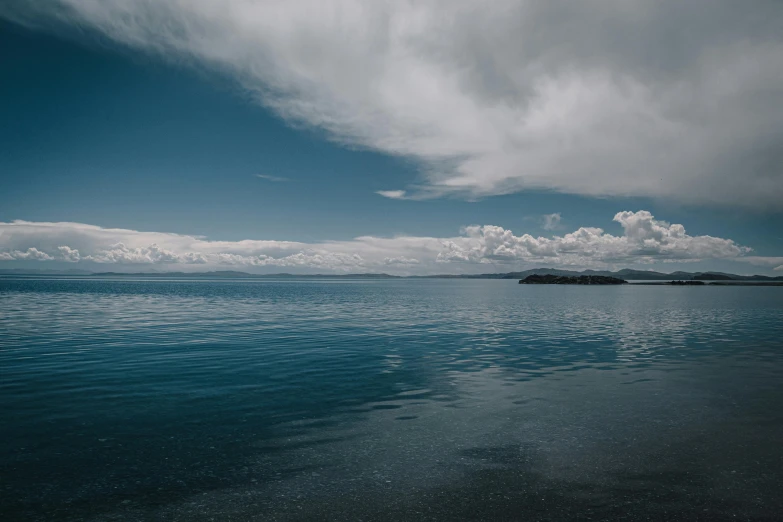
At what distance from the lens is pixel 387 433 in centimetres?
1772

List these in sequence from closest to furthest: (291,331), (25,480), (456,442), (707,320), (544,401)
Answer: (25,480), (456,442), (544,401), (291,331), (707,320)

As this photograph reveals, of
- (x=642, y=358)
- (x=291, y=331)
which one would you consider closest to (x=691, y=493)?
(x=642, y=358)

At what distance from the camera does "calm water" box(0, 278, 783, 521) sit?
12.2m

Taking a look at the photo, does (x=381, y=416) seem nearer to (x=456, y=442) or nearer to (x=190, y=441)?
(x=456, y=442)

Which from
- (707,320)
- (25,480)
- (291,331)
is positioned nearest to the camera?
(25,480)

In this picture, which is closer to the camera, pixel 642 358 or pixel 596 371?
pixel 596 371

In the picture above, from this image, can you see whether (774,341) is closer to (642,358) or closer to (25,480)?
(642,358)

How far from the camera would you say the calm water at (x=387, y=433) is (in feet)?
40.0

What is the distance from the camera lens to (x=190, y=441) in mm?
16797

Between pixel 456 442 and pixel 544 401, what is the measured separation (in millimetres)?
7705

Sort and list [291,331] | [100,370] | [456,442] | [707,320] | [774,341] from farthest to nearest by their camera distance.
Result: [707,320] < [291,331] < [774,341] < [100,370] < [456,442]

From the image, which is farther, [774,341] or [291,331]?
[291,331]

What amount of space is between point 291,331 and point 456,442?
3599cm

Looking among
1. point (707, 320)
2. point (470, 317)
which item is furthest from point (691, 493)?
point (707, 320)
